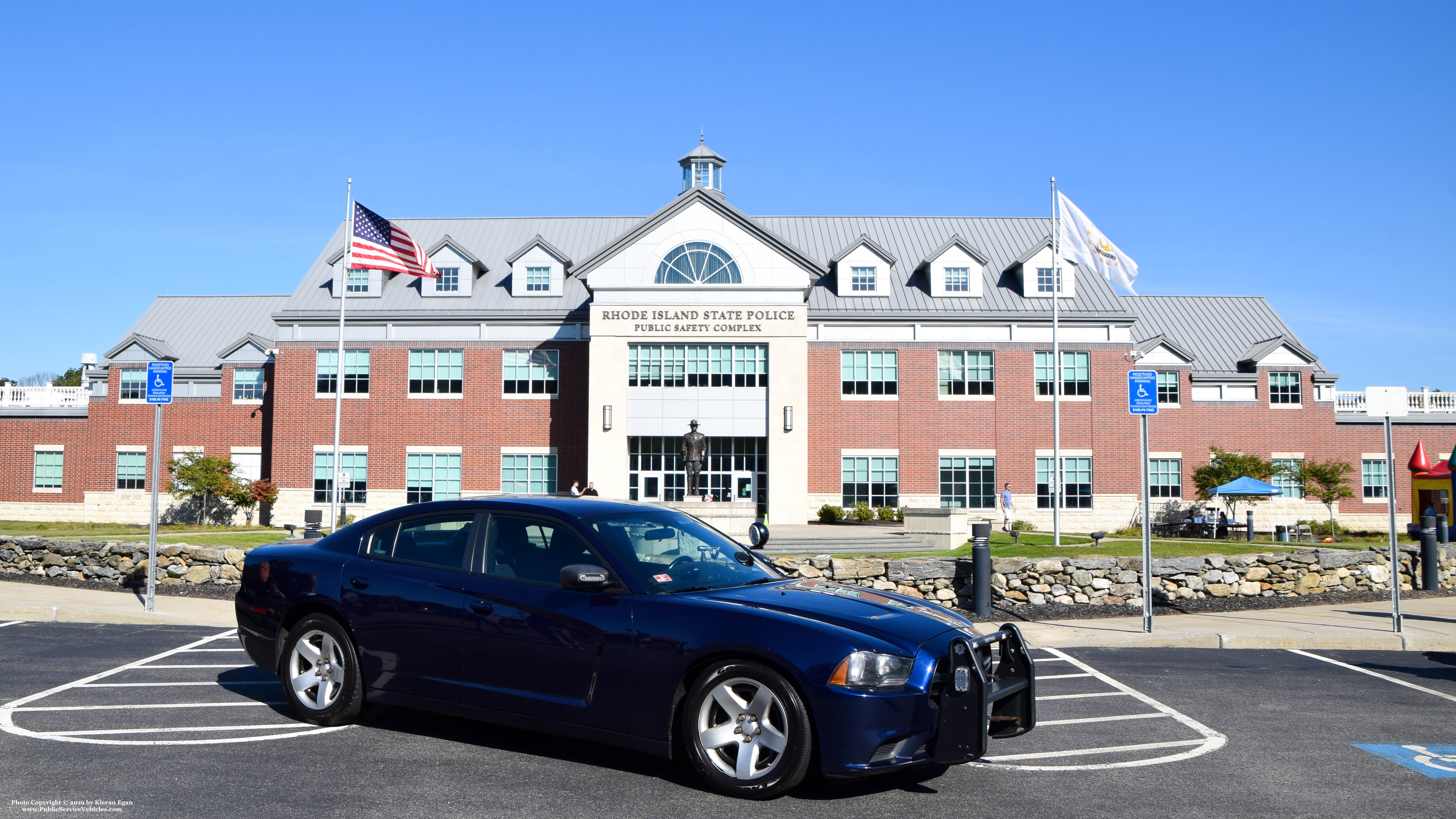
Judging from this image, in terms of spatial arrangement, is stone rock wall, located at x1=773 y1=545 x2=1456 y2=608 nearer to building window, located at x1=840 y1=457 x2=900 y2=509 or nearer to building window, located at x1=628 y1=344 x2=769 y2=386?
building window, located at x1=840 y1=457 x2=900 y2=509

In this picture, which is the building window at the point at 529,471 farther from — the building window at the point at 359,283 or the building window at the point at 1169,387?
the building window at the point at 1169,387

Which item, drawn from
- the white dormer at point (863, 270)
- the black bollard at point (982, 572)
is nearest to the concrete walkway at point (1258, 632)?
the black bollard at point (982, 572)

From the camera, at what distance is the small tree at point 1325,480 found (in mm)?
37625

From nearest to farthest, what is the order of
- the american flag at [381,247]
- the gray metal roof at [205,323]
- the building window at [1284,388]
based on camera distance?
the american flag at [381,247], the building window at [1284,388], the gray metal roof at [205,323]

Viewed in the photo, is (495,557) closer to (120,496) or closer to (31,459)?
(120,496)

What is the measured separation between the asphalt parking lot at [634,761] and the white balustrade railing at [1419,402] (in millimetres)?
36575

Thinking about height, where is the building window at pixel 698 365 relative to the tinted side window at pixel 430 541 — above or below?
above

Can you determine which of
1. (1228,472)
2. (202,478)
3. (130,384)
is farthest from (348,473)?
(1228,472)

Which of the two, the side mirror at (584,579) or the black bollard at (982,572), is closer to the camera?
the side mirror at (584,579)

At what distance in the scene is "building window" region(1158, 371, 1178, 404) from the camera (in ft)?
127

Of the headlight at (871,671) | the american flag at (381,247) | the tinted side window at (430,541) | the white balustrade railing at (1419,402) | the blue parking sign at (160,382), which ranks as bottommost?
the headlight at (871,671)

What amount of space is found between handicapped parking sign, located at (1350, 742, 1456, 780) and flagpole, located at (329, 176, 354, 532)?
21751 millimetres

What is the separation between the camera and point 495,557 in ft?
20.7

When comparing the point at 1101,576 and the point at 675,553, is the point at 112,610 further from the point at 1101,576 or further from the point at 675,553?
the point at 1101,576
